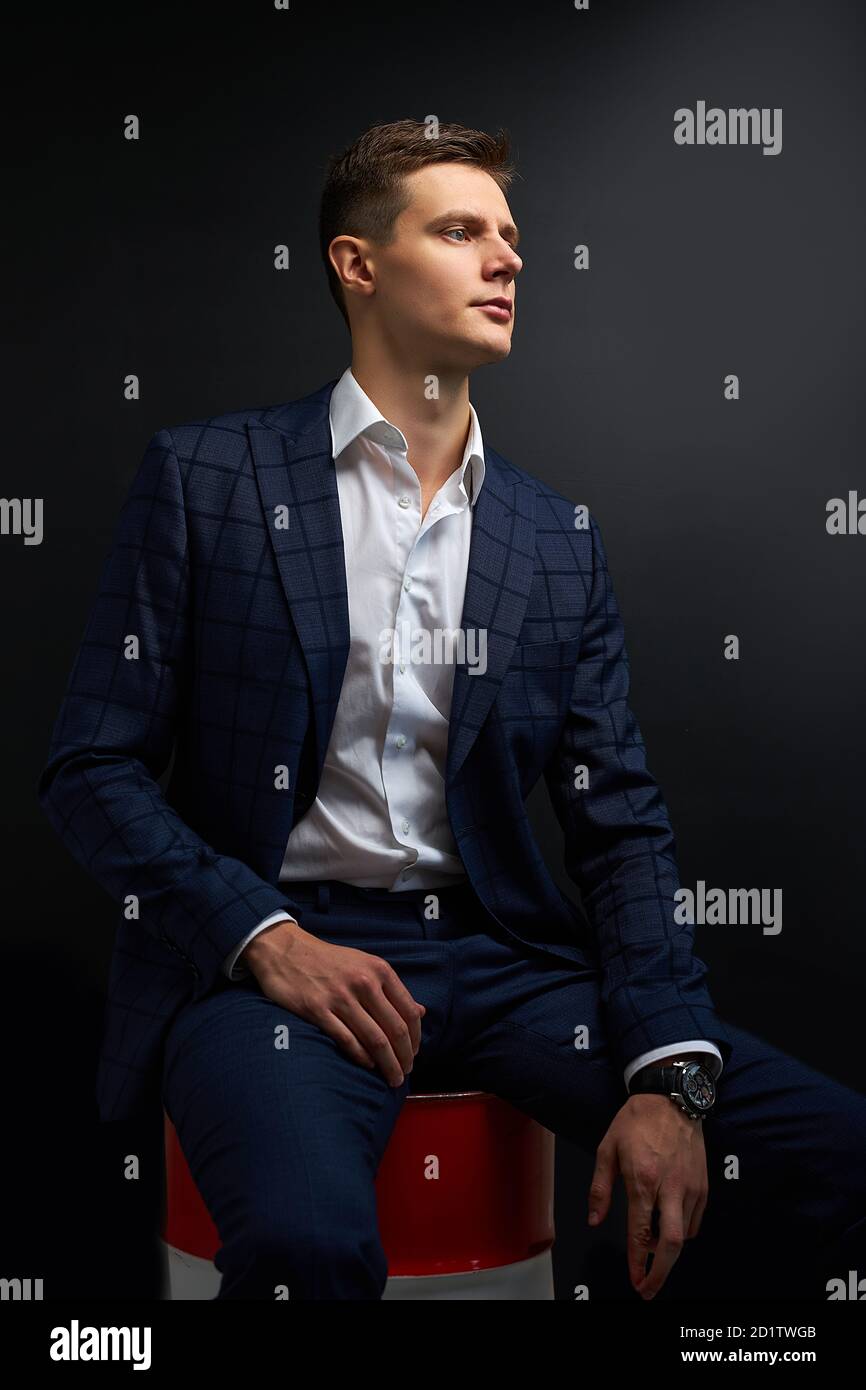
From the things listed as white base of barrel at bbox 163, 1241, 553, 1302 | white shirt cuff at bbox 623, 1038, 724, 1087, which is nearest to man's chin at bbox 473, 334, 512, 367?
white shirt cuff at bbox 623, 1038, 724, 1087

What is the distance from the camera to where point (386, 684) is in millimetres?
2027

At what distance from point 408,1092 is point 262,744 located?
48 cm

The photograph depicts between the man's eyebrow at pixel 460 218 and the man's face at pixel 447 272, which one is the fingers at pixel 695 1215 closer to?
the man's face at pixel 447 272

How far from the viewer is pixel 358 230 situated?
7.15 feet

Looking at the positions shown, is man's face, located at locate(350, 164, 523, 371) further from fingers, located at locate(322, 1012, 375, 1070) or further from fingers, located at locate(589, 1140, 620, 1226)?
fingers, located at locate(589, 1140, 620, 1226)

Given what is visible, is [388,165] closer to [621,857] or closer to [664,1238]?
[621,857]

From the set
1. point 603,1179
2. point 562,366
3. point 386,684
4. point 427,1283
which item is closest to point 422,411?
point 386,684

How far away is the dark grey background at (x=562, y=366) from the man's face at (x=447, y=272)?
0.74 m

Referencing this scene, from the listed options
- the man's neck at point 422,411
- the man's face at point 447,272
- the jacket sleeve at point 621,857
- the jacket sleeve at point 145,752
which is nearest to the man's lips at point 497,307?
the man's face at point 447,272

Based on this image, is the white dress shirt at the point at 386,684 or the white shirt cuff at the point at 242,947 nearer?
the white shirt cuff at the point at 242,947

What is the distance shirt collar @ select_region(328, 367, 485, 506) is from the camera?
83.0 inches

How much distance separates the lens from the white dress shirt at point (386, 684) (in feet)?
6.60

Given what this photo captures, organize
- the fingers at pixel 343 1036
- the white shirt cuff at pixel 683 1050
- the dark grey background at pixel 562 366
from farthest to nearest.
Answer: the dark grey background at pixel 562 366
the white shirt cuff at pixel 683 1050
the fingers at pixel 343 1036

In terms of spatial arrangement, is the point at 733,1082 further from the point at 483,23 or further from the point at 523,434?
the point at 483,23
